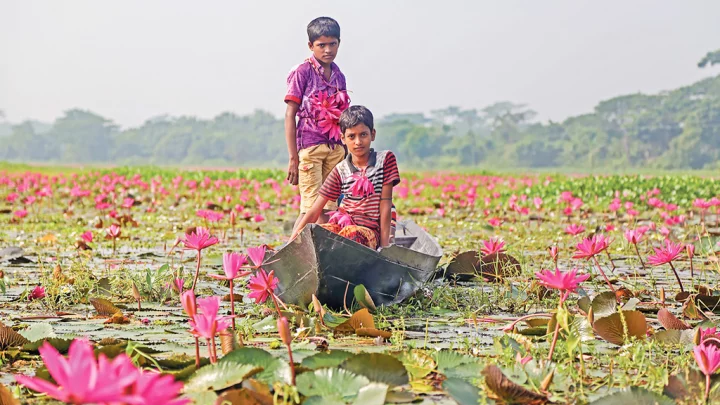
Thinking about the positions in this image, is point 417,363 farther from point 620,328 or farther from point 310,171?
point 310,171

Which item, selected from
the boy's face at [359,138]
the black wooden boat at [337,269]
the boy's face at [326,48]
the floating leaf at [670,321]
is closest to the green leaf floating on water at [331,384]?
the black wooden boat at [337,269]

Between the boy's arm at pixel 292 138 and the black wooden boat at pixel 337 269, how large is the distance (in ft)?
4.54

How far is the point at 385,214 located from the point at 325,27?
1.30m

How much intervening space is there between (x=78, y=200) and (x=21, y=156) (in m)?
75.8

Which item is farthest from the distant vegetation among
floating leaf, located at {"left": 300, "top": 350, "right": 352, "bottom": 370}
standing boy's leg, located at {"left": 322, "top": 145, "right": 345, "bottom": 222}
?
floating leaf, located at {"left": 300, "top": 350, "right": 352, "bottom": 370}

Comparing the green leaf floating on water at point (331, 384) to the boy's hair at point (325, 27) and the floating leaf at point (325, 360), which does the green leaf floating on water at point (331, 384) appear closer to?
the floating leaf at point (325, 360)

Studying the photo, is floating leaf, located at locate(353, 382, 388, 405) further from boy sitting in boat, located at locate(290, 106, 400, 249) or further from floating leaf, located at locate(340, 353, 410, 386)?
boy sitting in boat, located at locate(290, 106, 400, 249)

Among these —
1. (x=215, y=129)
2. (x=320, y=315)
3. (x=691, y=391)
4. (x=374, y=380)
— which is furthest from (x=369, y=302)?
(x=215, y=129)

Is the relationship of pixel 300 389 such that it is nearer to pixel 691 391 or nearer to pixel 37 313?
pixel 691 391

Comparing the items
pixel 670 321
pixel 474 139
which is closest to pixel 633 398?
pixel 670 321

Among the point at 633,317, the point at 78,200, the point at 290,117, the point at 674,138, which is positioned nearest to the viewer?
the point at 633,317

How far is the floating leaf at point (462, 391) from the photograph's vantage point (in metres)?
1.94

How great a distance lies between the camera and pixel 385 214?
12.8 feet

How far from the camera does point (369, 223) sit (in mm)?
3906
